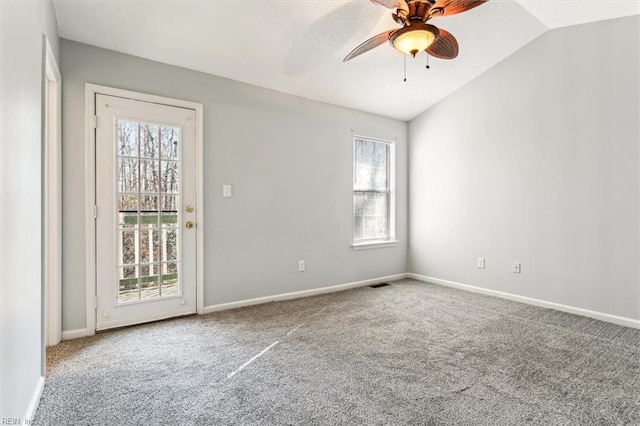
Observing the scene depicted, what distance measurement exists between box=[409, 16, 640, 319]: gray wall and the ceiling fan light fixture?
2.07 metres

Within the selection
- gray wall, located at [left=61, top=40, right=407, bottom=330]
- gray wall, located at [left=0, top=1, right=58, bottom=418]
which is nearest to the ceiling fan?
gray wall, located at [left=61, top=40, right=407, bottom=330]

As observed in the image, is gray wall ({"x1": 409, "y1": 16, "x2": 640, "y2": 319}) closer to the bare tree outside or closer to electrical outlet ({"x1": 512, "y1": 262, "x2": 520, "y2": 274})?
electrical outlet ({"x1": 512, "y1": 262, "x2": 520, "y2": 274})

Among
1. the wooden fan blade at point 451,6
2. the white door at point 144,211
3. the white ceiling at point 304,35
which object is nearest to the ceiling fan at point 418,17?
the wooden fan blade at point 451,6

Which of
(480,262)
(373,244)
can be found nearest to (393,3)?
(373,244)

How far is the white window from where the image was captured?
4.65 metres

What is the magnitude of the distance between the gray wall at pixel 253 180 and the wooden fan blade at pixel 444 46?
5.80ft

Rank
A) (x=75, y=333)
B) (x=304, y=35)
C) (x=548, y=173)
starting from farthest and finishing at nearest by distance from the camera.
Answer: (x=548, y=173)
(x=304, y=35)
(x=75, y=333)

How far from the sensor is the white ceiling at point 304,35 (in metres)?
2.62

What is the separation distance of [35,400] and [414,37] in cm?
296

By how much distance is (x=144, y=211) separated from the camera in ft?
10.0

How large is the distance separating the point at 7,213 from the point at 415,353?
240 cm

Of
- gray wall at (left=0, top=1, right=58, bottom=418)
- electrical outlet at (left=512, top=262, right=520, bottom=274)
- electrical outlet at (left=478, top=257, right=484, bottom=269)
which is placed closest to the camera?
gray wall at (left=0, top=1, right=58, bottom=418)

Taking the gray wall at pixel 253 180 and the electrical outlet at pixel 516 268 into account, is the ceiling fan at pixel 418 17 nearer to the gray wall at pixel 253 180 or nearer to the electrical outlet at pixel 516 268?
the gray wall at pixel 253 180

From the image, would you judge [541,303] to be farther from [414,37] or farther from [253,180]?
[253,180]
